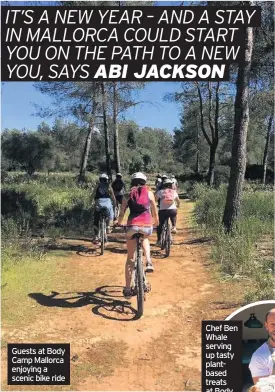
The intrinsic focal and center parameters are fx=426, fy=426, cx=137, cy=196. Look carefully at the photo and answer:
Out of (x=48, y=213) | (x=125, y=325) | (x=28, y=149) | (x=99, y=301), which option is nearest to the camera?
(x=125, y=325)

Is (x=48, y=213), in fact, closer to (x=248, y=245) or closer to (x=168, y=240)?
(x=168, y=240)

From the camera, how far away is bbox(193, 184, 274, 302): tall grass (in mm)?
7363

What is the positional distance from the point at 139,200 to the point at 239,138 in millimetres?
5774

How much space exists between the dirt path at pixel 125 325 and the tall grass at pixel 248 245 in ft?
1.56

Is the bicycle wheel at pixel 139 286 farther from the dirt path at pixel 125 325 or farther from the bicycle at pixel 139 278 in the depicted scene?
the dirt path at pixel 125 325

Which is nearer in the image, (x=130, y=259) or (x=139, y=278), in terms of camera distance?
(x=139, y=278)

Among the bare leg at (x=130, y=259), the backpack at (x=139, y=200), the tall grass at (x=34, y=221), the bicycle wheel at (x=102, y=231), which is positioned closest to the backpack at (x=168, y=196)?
the bicycle wheel at (x=102, y=231)

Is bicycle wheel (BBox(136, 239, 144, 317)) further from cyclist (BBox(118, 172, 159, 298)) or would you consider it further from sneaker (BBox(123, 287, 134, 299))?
sneaker (BBox(123, 287, 134, 299))

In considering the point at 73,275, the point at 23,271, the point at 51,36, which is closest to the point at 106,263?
the point at 73,275

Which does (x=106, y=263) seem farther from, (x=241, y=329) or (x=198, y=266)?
(x=241, y=329)

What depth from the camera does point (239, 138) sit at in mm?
11195

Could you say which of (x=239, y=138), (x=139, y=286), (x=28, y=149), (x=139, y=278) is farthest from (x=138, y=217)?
(x=28, y=149)

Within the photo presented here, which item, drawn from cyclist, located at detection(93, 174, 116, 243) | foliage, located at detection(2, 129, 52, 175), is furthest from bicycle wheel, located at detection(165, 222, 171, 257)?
foliage, located at detection(2, 129, 52, 175)

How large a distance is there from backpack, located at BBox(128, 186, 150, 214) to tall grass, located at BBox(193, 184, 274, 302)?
2152 millimetres
